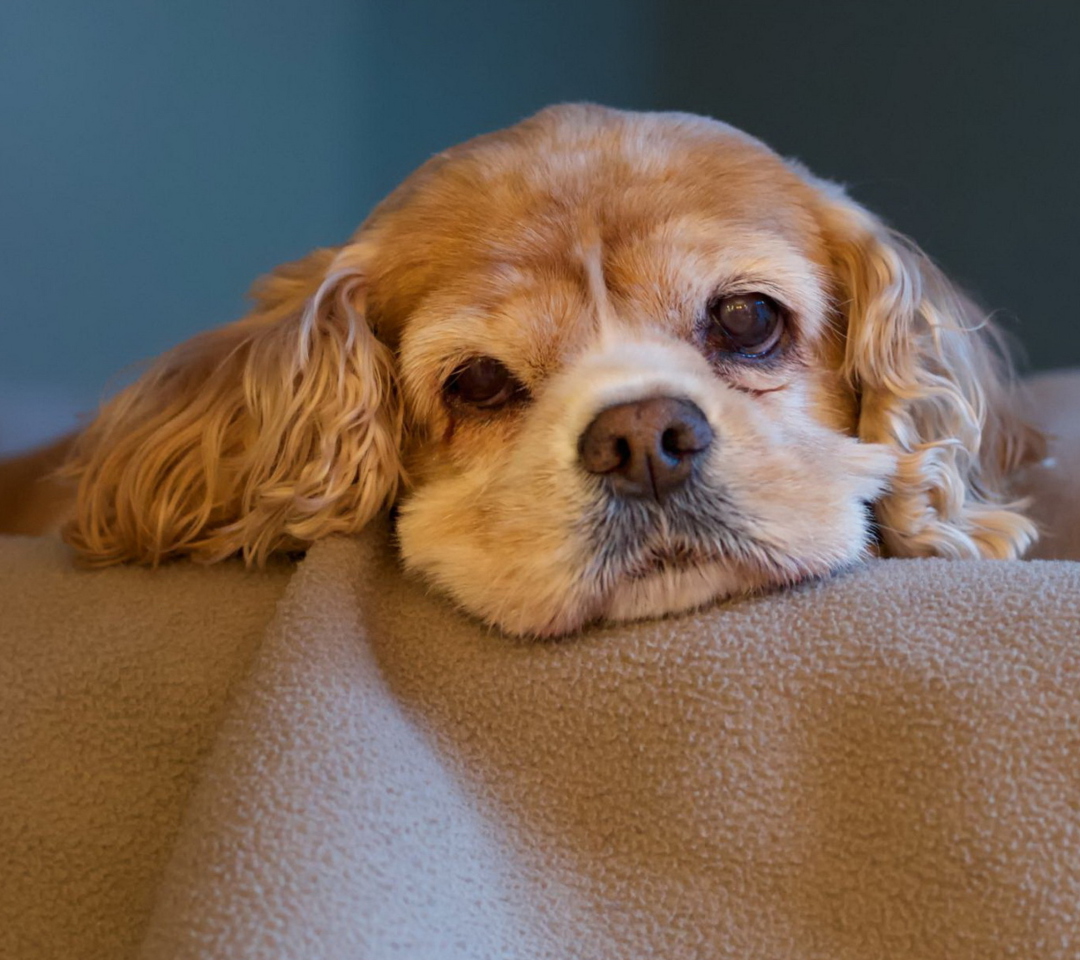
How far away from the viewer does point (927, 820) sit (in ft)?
2.34

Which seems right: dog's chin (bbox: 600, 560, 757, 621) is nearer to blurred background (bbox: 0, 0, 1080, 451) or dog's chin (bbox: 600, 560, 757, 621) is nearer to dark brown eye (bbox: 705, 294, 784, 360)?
dark brown eye (bbox: 705, 294, 784, 360)

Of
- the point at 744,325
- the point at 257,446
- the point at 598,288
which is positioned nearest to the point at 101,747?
the point at 257,446

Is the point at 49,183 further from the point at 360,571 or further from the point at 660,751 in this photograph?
the point at 660,751

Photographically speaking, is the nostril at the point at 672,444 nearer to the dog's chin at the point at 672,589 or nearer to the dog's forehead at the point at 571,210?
the dog's chin at the point at 672,589

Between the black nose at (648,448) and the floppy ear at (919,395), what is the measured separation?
11.2 inches

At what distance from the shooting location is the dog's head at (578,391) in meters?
0.96

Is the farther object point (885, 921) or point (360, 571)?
point (360, 571)

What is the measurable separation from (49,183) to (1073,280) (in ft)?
6.78

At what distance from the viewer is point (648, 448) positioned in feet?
3.06

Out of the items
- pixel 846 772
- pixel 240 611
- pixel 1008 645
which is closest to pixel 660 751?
pixel 846 772

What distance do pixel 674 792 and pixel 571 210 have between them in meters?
0.64

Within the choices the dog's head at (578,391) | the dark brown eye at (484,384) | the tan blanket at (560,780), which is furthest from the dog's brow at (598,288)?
the tan blanket at (560,780)

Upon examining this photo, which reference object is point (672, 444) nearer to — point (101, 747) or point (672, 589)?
point (672, 589)

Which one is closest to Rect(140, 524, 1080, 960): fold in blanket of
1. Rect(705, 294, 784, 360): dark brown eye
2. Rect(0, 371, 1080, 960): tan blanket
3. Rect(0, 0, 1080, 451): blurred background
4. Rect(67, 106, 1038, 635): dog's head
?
Rect(0, 371, 1080, 960): tan blanket
